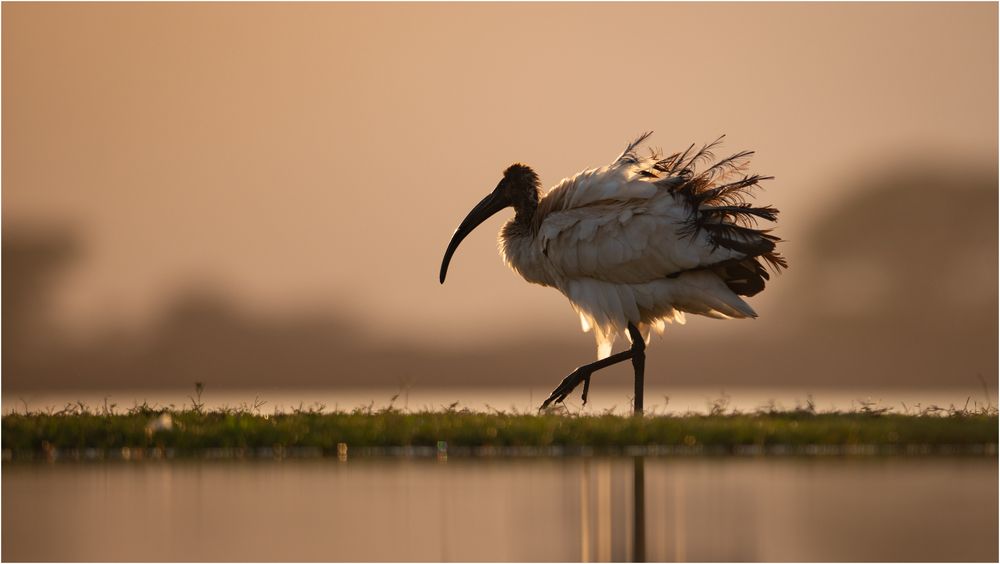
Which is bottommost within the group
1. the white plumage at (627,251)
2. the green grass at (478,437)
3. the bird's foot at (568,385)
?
the green grass at (478,437)

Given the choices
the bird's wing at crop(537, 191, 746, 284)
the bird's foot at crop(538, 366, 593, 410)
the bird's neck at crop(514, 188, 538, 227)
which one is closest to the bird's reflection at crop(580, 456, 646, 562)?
the bird's wing at crop(537, 191, 746, 284)

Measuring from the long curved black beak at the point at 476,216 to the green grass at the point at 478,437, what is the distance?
601 centimetres

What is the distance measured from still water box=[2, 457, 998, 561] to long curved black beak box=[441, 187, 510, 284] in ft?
24.6

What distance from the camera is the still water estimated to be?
9.20 metres

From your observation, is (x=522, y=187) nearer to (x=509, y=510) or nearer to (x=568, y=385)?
(x=568, y=385)

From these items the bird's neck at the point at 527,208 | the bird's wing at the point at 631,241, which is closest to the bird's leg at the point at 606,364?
the bird's wing at the point at 631,241

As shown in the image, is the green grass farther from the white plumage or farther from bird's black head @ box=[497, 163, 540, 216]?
bird's black head @ box=[497, 163, 540, 216]

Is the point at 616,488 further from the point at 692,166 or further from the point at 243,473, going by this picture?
the point at 692,166

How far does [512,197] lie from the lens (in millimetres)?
20625

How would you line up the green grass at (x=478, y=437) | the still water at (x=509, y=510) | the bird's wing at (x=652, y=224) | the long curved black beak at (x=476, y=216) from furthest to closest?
1. the long curved black beak at (x=476, y=216)
2. the bird's wing at (x=652, y=224)
3. the green grass at (x=478, y=437)
4. the still water at (x=509, y=510)

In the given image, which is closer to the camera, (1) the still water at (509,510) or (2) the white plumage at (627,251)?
(1) the still water at (509,510)

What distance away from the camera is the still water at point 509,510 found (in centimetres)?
920

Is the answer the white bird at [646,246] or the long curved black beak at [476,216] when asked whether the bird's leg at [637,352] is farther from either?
the long curved black beak at [476,216]

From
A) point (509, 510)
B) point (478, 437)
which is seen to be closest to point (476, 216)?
point (478, 437)
